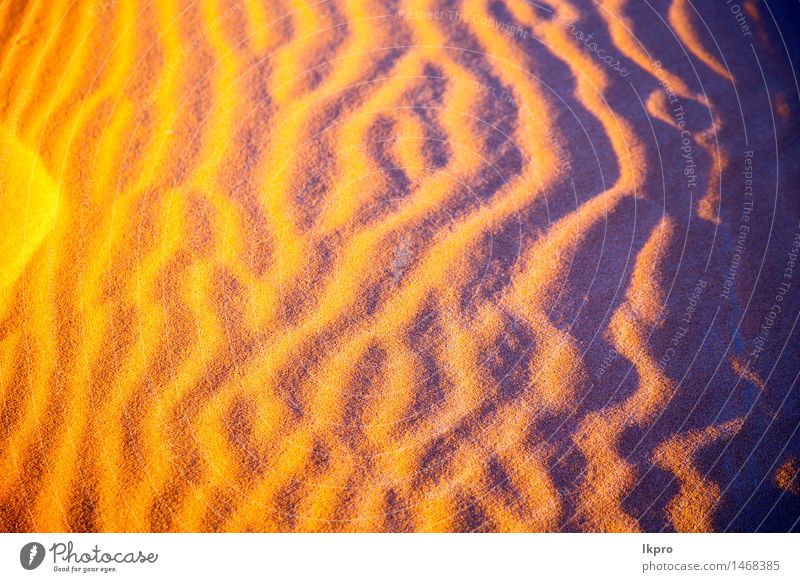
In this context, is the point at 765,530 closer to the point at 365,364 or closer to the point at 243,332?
the point at 365,364

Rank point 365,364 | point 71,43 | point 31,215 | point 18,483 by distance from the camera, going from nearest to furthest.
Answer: point 18,483
point 365,364
point 31,215
point 71,43

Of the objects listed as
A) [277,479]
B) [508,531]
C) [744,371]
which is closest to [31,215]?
[277,479]

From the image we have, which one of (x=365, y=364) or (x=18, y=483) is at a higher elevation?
(x=18, y=483)

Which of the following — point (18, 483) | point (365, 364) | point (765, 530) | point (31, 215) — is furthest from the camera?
point (31, 215)

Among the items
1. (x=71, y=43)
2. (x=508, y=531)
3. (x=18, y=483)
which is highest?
(x=71, y=43)

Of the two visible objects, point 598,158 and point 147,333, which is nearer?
point 147,333

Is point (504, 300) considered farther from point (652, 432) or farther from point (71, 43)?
point (71, 43)
